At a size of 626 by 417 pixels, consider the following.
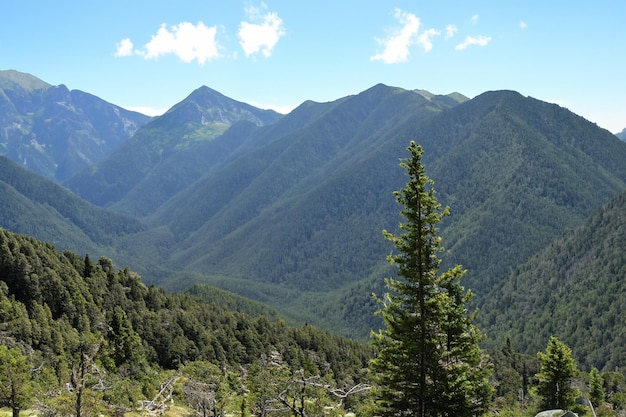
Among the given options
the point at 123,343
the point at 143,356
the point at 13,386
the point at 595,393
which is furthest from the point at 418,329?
the point at 595,393

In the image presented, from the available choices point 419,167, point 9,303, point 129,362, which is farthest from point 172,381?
point 419,167

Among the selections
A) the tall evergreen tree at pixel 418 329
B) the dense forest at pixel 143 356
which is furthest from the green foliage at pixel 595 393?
the tall evergreen tree at pixel 418 329

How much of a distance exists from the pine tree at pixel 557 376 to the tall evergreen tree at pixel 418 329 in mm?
27484

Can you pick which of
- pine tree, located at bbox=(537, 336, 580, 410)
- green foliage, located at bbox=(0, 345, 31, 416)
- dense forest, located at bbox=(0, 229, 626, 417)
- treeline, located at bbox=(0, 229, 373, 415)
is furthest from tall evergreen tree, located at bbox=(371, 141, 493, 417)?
green foliage, located at bbox=(0, 345, 31, 416)

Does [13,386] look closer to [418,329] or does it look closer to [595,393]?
[418,329]

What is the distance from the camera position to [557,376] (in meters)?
57.0

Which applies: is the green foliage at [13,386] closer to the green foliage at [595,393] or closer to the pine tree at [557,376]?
the pine tree at [557,376]

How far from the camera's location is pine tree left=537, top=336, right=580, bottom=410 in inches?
2226

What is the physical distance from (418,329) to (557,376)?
3536 centimetres

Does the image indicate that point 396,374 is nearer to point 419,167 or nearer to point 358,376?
point 419,167

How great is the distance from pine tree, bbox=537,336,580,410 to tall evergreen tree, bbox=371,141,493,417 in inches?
1082

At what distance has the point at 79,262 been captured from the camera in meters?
116

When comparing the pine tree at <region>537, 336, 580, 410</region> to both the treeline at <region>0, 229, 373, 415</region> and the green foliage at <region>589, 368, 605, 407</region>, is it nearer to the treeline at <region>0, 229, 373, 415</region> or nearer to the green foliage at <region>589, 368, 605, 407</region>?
the treeline at <region>0, 229, 373, 415</region>

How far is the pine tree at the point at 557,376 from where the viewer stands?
56531 mm
